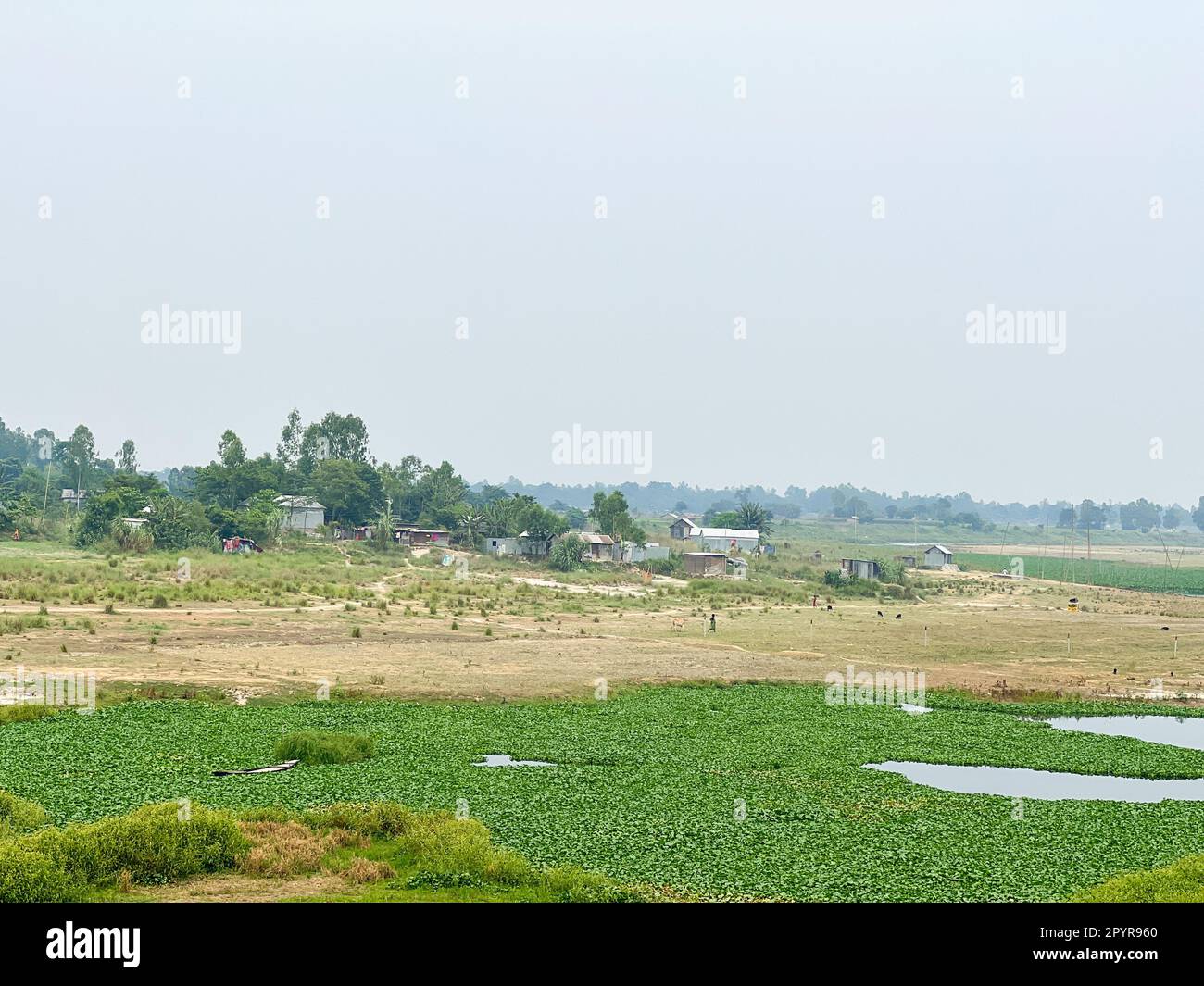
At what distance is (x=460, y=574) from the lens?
84312mm

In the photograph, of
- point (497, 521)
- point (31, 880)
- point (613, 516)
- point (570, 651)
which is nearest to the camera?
point (31, 880)

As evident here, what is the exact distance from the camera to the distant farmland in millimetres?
105562

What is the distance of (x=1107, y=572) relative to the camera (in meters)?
130

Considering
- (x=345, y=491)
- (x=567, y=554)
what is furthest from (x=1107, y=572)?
(x=345, y=491)

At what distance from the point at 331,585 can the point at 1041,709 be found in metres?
44.8

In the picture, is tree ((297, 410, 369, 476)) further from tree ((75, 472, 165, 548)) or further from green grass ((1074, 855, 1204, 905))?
green grass ((1074, 855, 1204, 905))

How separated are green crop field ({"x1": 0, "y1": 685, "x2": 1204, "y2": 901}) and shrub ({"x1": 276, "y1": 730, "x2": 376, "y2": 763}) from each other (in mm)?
416

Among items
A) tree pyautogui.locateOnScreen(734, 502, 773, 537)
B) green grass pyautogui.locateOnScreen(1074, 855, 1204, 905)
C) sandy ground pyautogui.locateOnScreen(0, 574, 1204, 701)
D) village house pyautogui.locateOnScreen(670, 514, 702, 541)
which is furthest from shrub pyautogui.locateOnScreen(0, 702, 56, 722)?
tree pyautogui.locateOnScreen(734, 502, 773, 537)

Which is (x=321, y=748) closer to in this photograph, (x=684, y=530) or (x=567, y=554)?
(x=567, y=554)

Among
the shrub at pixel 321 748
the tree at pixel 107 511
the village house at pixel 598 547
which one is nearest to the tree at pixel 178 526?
the tree at pixel 107 511

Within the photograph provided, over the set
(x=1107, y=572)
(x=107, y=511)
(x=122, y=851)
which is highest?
(x=107, y=511)

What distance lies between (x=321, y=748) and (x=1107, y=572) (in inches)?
4778
